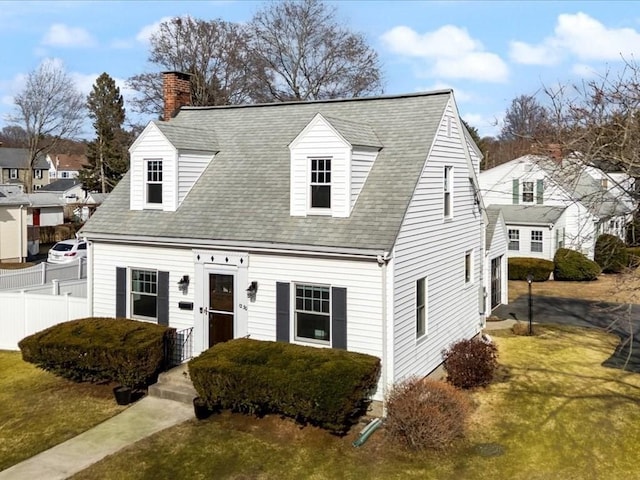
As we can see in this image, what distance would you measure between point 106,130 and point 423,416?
2449 inches

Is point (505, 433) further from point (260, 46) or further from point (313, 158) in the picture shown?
point (260, 46)

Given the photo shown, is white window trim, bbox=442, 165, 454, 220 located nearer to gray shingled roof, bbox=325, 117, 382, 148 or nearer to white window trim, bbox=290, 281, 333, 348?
gray shingled roof, bbox=325, 117, 382, 148

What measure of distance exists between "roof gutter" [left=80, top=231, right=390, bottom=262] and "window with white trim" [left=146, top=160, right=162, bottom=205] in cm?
142

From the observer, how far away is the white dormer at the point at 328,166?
13.2 m

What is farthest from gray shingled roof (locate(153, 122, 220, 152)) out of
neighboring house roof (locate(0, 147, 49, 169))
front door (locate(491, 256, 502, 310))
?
neighboring house roof (locate(0, 147, 49, 169))

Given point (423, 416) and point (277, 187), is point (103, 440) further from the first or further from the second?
point (277, 187)

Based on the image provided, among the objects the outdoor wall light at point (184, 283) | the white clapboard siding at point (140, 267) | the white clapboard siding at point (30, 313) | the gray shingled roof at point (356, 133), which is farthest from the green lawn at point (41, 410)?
the gray shingled roof at point (356, 133)

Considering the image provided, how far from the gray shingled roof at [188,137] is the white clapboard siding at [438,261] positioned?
656 cm

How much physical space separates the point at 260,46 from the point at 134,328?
37.8 meters

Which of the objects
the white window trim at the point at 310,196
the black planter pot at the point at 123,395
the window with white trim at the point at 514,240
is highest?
the white window trim at the point at 310,196

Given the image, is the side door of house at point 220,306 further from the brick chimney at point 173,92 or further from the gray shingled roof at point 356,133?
the brick chimney at point 173,92

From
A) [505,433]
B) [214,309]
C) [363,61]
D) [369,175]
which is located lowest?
[505,433]

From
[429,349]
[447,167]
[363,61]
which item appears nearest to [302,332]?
[429,349]

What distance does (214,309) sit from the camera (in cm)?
1441
